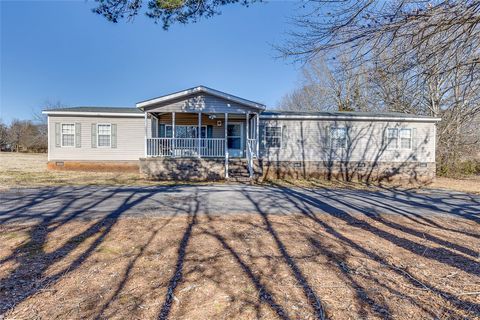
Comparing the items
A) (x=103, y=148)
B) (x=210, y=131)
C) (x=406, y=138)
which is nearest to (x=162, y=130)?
(x=210, y=131)

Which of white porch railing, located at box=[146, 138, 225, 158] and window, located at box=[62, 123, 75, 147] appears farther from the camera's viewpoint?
window, located at box=[62, 123, 75, 147]

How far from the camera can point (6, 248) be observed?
12.4 feet

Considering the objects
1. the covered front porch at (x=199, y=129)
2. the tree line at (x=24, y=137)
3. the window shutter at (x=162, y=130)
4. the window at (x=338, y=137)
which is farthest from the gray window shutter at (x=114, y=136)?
the tree line at (x=24, y=137)

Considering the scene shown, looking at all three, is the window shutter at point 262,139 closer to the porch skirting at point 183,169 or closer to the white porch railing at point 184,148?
the white porch railing at point 184,148

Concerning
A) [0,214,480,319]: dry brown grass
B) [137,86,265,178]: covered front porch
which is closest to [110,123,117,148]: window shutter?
[137,86,265,178]: covered front porch

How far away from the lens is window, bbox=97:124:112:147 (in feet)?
46.4

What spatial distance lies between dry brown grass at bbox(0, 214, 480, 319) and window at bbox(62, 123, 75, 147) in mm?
10759

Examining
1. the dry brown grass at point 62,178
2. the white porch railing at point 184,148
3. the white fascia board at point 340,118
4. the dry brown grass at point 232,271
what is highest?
the white fascia board at point 340,118

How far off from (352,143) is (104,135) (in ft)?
44.2

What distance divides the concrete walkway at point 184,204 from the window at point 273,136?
5.27m

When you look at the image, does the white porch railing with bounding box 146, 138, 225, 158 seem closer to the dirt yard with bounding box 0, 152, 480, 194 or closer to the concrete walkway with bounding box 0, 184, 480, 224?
the dirt yard with bounding box 0, 152, 480, 194

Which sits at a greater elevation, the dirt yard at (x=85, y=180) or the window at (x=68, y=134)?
the window at (x=68, y=134)

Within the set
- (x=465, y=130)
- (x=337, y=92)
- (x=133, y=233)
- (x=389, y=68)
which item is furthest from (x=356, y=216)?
(x=337, y=92)

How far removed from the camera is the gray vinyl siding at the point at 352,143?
13.8 meters
